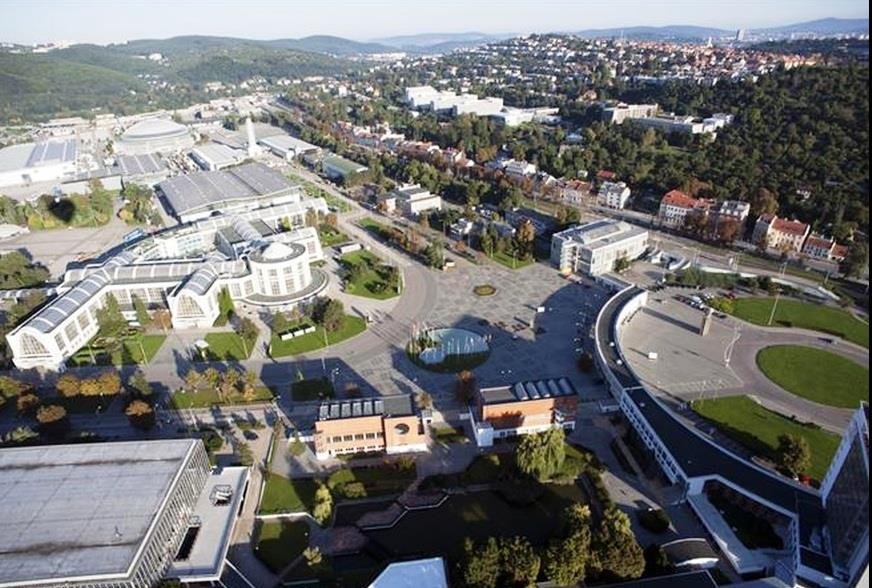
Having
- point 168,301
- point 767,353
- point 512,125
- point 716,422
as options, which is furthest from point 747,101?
point 168,301

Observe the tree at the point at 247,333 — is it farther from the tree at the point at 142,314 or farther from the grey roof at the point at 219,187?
the grey roof at the point at 219,187

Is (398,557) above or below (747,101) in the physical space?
below

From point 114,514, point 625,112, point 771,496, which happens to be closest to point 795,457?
point 771,496

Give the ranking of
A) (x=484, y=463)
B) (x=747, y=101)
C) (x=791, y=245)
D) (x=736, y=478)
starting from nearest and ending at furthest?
(x=736, y=478)
(x=484, y=463)
(x=791, y=245)
(x=747, y=101)

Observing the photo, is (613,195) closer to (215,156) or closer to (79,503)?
(79,503)

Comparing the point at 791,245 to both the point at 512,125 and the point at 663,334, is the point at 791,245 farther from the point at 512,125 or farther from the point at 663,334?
the point at 512,125

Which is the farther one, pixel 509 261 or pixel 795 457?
pixel 509 261

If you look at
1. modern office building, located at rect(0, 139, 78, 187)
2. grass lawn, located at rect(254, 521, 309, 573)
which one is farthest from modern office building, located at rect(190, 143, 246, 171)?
grass lawn, located at rect(254, 521, 309, 573)

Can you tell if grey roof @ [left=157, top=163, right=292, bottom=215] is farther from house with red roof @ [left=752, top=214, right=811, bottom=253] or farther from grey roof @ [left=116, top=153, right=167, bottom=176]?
house with red roof @ [left=752, top=214, right=811, bottom=253]
